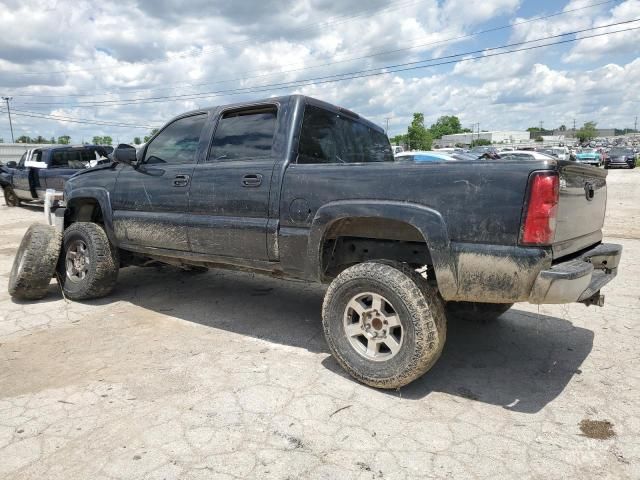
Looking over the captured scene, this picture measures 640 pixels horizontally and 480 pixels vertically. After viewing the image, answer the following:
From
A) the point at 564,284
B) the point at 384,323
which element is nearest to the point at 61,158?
the point at 384,323

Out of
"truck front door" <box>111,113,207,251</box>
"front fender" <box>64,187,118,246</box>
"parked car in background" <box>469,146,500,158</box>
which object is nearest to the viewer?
"truck front door" <box>111,113,207,251</box>

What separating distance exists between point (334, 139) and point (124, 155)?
2.04 metres

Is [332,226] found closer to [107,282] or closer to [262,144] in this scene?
[262,144]

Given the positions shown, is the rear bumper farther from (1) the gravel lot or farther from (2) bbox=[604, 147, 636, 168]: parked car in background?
(2) bbox=[604, 147, 636, 168]: parked car in background

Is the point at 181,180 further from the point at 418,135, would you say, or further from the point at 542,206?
the point at 418,135

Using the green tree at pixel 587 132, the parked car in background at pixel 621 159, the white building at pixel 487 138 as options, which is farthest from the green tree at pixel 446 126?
the parked car in background at pixel 621 159

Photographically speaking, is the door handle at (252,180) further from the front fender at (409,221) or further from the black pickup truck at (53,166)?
the black pickup truck at (53,166)

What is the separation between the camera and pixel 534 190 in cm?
254

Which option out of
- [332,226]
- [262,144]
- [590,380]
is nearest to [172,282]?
[262,144]

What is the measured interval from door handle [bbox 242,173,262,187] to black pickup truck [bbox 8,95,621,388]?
2 centimetres

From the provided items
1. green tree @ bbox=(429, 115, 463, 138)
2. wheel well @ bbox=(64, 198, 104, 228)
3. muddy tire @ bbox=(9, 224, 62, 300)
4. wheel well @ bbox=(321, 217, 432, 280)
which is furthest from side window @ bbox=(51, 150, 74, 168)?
green tree @ bbox=(429, 115, 463, 138)

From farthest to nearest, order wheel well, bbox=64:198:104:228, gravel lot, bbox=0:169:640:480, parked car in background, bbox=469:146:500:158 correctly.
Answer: parked car in background, bbox=469:146:500:158 → wheel well, bbox=64:198:104:228 → gravel lot, bbox=0:169:640:480

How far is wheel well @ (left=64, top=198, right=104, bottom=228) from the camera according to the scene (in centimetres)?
528

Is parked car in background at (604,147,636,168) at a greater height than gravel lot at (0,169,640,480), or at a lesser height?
greater
